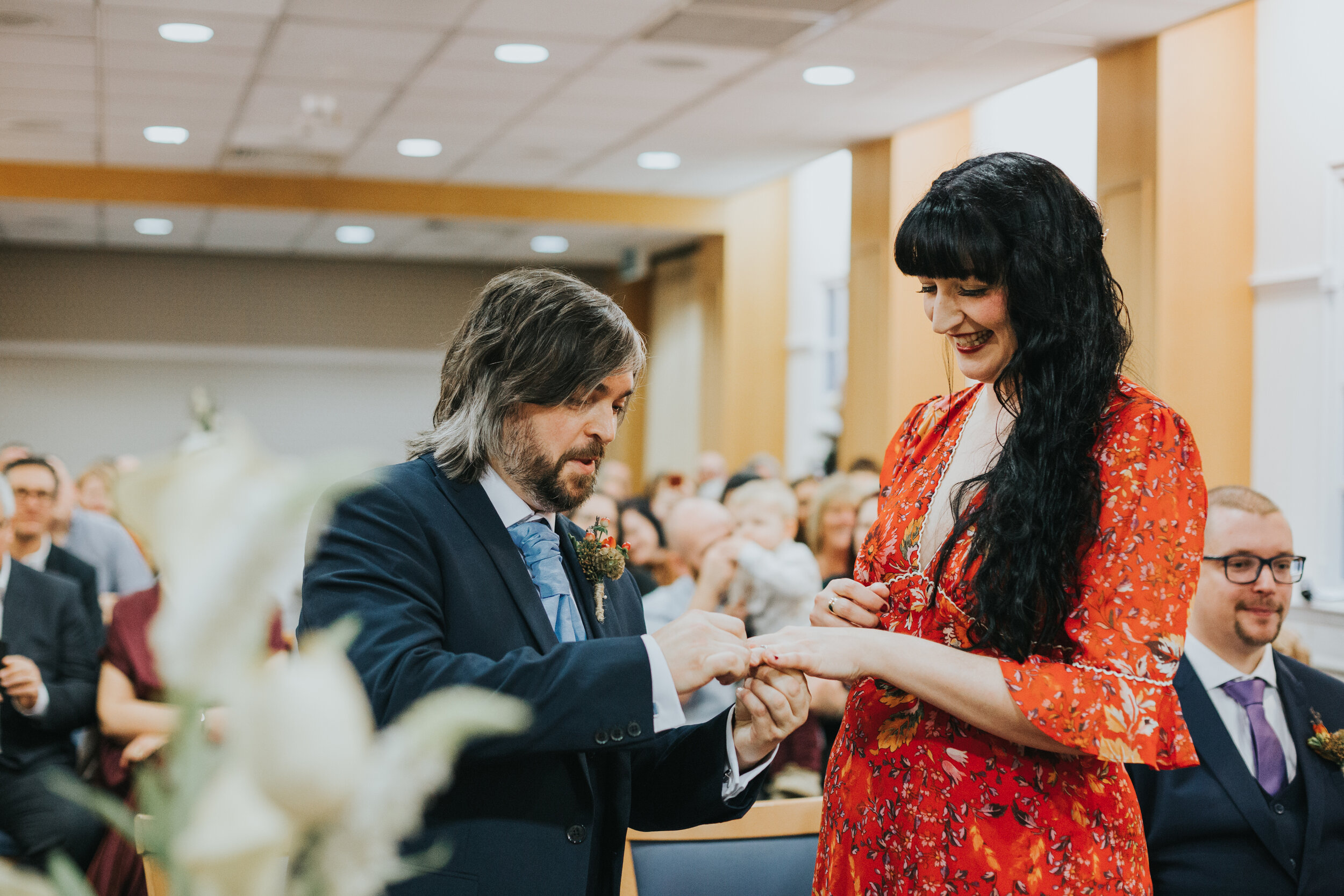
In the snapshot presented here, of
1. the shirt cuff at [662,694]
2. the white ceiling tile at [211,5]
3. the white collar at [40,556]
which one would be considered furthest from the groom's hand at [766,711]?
the white ceiling tile at [211,5]

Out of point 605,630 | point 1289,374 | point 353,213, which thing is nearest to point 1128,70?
point 1289,374

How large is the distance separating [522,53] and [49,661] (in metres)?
3.97

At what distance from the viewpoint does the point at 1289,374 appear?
5.97m

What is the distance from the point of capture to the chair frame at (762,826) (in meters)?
2.19

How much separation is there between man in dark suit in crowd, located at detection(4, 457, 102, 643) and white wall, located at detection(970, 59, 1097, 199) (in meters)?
4.99

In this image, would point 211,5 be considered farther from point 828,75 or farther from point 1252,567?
point 1252,567

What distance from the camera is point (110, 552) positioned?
21.3ft

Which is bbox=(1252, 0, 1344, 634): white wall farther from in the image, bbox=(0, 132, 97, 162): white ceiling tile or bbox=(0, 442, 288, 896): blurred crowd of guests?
bbox=(0, 132, 97, 162): white ceiling tile

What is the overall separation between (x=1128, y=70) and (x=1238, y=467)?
204 cm

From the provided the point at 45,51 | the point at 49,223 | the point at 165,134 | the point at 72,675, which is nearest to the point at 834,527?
the point at 72,675

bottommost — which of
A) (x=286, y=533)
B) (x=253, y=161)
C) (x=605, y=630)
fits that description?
(x=605, y=630)

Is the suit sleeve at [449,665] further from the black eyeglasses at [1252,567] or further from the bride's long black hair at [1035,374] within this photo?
the black eyeglasses at [1252,567]

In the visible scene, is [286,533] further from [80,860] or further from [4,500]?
Answer: [4,500]

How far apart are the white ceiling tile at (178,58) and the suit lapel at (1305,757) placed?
591 centimetres
